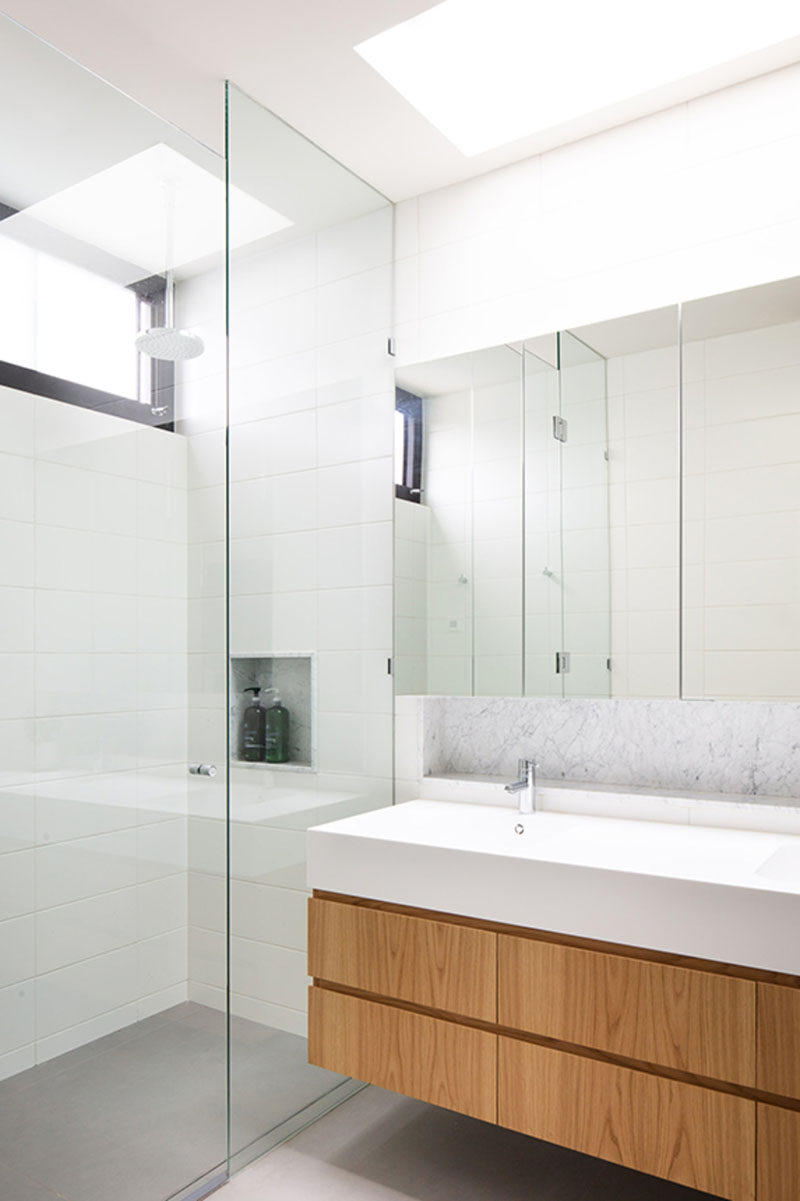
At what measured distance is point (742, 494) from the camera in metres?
2.02

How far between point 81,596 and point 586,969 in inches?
49.5

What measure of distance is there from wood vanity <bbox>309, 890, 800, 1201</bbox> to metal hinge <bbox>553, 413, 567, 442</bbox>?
126 cm

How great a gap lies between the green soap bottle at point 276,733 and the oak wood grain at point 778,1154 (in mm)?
1269

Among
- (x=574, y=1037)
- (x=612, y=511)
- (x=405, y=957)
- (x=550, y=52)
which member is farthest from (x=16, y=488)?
(x=550, y=52)

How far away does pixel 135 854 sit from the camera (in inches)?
71.4

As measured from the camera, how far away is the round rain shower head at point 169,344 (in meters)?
1.84

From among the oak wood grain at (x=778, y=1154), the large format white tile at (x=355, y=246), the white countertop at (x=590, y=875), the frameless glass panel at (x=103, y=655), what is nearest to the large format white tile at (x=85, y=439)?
the frameless glass panel at (x=103, y=655)

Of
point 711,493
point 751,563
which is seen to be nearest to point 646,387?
point 711,493

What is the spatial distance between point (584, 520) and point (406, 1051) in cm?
136

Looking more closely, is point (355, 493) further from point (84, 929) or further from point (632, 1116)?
point (632, 1116)

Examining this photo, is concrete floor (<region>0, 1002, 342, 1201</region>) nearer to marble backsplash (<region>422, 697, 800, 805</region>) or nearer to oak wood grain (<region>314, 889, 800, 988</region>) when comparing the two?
oak wood grain (<region>314, 889, 800, 988</region>)

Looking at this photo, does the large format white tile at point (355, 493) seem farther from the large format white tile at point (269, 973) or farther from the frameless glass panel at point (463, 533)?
the large format white tile at point (269, 973)

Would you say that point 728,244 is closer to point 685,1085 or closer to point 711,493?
point 711,493

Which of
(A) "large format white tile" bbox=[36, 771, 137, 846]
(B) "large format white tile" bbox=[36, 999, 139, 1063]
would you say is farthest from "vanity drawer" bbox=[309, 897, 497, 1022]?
(A) "large format white tile" bbox=[36, 771, 137, 846]
